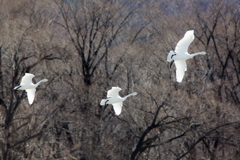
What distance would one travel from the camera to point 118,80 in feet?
79.9

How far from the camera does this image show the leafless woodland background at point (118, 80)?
21250 mm

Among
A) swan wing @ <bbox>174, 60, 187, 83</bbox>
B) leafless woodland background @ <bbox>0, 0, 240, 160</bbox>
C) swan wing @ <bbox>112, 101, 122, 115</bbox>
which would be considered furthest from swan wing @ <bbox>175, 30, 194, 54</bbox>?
leafless woodland background @ <bbox>0, 0, 240, 160</bbox>

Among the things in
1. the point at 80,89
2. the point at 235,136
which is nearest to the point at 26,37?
the point at 80,89

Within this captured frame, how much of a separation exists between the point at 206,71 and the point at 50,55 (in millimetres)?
7590

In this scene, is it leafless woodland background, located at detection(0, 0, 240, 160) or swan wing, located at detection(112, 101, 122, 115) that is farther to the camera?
leafless woodland background, located at detection(0, 0, 240, 160)

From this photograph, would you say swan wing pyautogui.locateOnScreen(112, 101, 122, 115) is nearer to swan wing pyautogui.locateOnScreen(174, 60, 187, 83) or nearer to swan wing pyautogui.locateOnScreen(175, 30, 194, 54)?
swan wing pyautogui.locateOnScreen(174, 60, 187, 83)

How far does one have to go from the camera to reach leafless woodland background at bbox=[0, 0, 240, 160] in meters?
21.2

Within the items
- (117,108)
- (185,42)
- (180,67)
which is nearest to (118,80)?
(117,108)

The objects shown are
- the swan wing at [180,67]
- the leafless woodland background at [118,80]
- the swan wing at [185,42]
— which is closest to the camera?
the swan wing at [185,42]

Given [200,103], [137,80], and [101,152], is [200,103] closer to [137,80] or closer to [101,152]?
[137,80]

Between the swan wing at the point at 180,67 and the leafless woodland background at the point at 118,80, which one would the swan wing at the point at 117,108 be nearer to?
the leafless woodland background at the point at 118,80

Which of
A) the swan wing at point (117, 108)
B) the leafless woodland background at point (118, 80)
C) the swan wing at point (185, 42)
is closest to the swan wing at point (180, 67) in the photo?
the swan wing at point (185, 42)

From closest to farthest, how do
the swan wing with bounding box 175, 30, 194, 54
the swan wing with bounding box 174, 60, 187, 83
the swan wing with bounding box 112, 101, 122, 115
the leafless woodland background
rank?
the swan wing with bounding box 175, 30, 194, 54
the swan wing with bounding box 174, 60, 187, 83
the swan wing with bounding box 112, 101, 122, 115
the leafless woodland background

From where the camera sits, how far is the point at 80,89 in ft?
80.2
